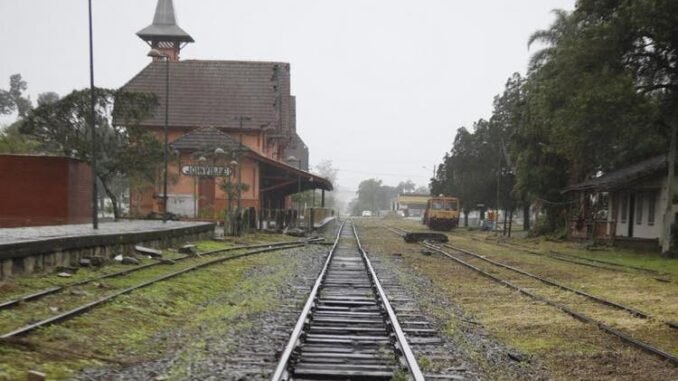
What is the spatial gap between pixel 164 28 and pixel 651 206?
149 ft

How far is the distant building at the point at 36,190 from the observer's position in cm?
2341

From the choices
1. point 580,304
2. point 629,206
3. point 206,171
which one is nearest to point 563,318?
point 580,304

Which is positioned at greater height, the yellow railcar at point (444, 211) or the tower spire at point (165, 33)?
the tower spire at point (165, 33)

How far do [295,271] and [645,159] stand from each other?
89.2 feet

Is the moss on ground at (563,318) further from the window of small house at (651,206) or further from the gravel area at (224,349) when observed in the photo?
the window of small house at (651,206)

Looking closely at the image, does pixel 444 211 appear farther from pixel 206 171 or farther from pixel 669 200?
pixel 669 200

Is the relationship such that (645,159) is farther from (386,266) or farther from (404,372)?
(404,372)

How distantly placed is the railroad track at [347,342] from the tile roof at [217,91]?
36.4m

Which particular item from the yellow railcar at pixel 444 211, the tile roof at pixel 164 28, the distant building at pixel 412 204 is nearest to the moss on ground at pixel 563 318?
the yellow railcar at pixel 444 211

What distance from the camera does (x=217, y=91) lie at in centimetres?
5006

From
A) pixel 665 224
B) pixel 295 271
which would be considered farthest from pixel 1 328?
pixel 665 224

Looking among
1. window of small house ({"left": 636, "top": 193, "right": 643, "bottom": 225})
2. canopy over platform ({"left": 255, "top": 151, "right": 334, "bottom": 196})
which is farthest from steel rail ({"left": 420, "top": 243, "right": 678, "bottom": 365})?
canopy over platform ({"left": 255, "top": 151, "right": 334, "bottom": 196})

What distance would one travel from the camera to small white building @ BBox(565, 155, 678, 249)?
29641 mm

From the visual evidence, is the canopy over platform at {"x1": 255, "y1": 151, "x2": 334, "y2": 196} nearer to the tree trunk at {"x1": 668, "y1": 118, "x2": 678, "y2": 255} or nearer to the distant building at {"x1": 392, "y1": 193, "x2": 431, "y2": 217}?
the tree trunk at {"x1": 668, "y1": 118, "x2": 678, "y2": 255}
